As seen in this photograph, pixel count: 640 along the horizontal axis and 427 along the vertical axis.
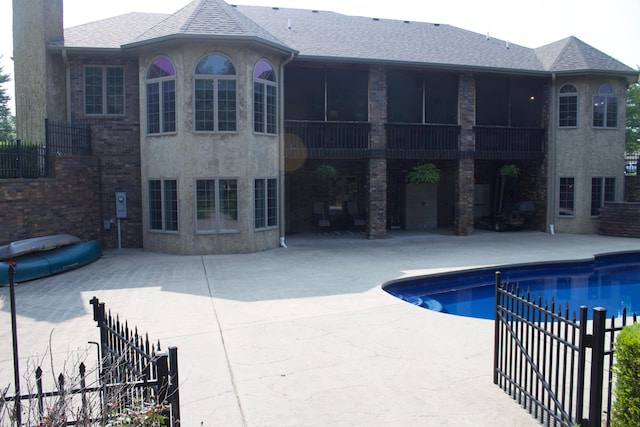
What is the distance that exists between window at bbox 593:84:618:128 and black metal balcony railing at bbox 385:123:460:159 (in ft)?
18.4

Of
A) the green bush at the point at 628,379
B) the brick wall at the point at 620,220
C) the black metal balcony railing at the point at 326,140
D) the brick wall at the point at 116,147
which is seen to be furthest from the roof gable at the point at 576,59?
the green bush at the point at 628,379

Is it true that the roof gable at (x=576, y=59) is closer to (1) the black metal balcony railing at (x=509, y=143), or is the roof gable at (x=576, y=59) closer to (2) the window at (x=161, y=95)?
(1) the black metal balcony railing at (x=509, y=143)

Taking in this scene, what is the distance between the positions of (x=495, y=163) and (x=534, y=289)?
11882 millimetres

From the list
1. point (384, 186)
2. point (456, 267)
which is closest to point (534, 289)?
point (456, 267)

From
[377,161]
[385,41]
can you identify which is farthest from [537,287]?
[385,41]

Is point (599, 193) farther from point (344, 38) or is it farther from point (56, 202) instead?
point (56, 202)

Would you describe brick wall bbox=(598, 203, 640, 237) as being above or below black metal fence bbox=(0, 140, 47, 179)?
below

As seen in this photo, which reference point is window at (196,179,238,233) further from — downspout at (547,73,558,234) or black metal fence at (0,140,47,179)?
downspout at (547,73,558,234)

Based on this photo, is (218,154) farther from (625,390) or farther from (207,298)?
(625,390)

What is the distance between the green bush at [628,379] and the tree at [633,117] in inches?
1412

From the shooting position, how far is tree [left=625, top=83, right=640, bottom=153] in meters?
33.9

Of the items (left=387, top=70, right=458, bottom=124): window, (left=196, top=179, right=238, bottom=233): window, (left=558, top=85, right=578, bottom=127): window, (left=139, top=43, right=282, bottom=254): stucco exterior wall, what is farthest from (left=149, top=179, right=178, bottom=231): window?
(left=558, top=85, right=578, bottom=127): window

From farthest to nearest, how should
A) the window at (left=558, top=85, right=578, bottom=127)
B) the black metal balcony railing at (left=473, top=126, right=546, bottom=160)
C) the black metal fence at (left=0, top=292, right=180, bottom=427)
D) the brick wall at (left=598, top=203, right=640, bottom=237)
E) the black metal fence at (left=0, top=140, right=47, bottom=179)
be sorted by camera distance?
the window at (left=558, top=85, right=578, bottom=127) → the black metal balcony railing at (left=473, top=126, right=546, bottom=160) → the brick wall at (left=598, top=203, right=640, bottom=237) → the black metal fence at (left=0, top=140, right=47, bottom=179) → the black metal fence at (left=0, top=292, right=180, bottom=427)

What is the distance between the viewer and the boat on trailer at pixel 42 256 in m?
11.1
